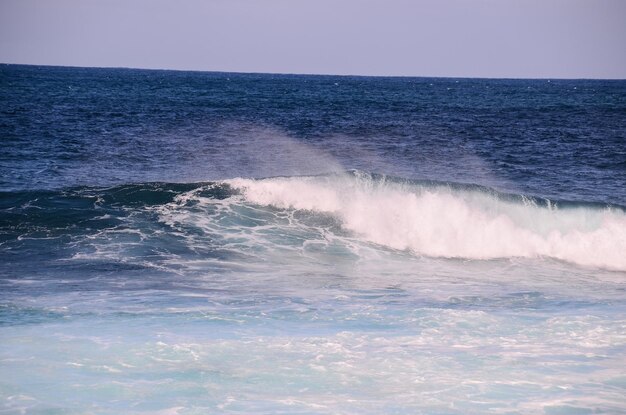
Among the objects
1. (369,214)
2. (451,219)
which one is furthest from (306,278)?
(451,219)

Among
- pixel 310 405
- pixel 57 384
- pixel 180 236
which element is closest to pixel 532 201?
pixel 180 236

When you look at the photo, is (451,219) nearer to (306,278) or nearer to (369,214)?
(369,214)

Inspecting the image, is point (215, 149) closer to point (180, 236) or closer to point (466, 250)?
point (180, 236)

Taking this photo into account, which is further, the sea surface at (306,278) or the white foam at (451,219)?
the white foam at (451,219)

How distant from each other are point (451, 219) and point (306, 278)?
678 centimetres

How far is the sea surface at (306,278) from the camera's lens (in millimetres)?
8219

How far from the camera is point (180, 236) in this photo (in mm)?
17578

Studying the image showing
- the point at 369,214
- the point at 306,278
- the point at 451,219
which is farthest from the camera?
the point at 369,214

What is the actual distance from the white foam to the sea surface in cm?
8

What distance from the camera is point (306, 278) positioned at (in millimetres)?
13977

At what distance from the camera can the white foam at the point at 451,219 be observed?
17.5 m

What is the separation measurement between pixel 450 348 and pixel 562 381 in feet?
5.42

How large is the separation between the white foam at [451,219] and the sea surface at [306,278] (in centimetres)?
8

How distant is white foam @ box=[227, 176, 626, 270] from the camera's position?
17516 millimetres
